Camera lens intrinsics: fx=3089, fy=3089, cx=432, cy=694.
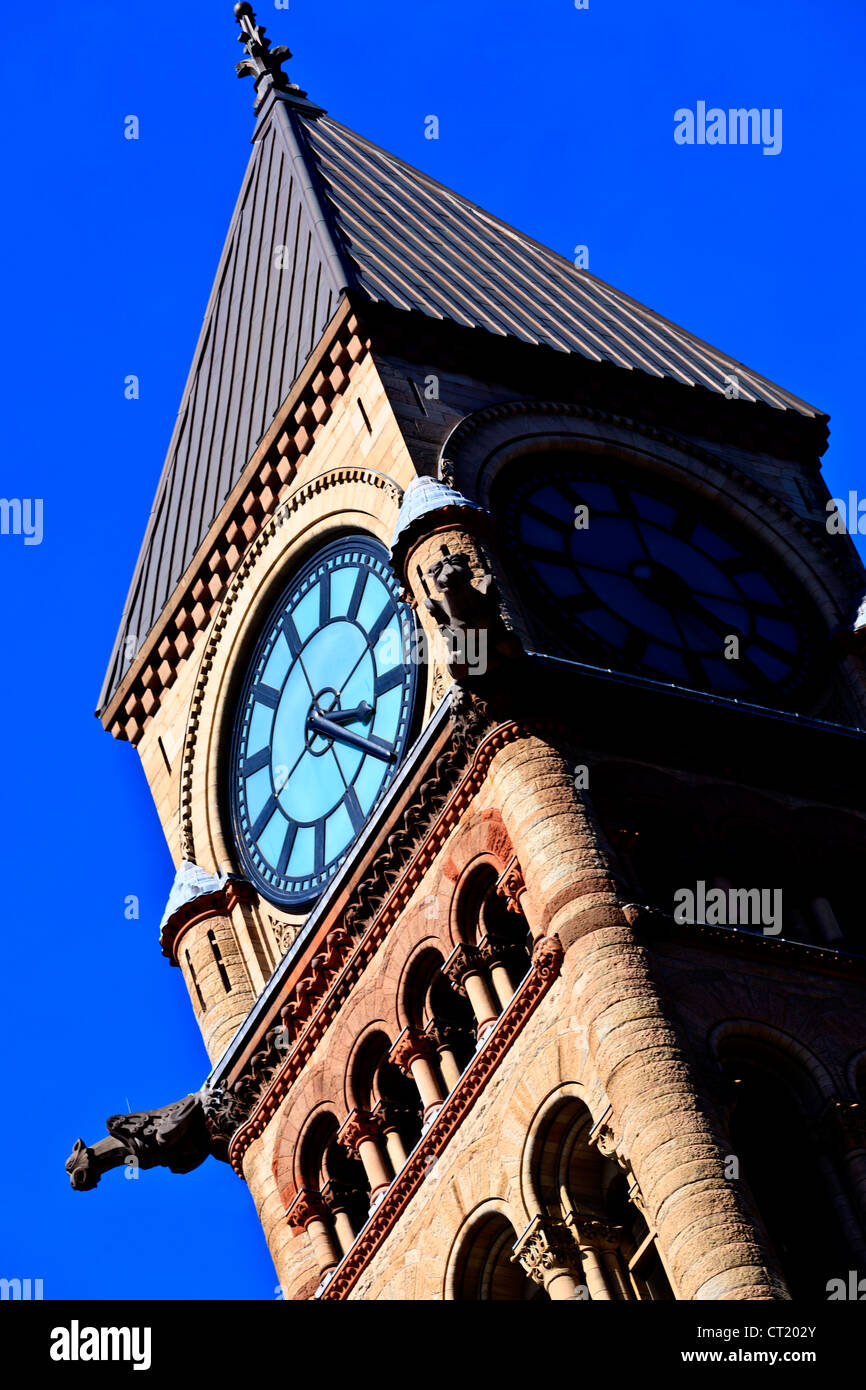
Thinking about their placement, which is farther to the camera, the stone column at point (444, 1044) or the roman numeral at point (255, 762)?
the roman numeral at point (255, 762)

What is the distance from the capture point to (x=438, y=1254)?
29.5 meters

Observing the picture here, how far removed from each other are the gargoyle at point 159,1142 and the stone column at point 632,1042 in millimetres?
6110

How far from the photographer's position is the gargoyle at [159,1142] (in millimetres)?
33656

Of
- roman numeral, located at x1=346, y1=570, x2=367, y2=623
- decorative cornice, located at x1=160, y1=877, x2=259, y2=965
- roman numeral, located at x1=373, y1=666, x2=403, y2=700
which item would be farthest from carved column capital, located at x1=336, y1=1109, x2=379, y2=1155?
roman numeral, located at x1=346, y1=570, x2=367, y2=623

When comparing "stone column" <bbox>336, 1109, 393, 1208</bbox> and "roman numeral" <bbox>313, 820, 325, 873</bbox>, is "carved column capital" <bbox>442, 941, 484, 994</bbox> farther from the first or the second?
"roman numeral" <bbox>313, 820, 325, 873</bbox>

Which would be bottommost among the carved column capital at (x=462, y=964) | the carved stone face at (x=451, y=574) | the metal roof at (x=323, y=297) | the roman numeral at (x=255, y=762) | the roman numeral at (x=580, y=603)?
the carved column capital at (x=462, y=964)

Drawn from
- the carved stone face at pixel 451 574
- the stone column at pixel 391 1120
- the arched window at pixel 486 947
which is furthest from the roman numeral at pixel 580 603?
the stone column at pixel 391 1120

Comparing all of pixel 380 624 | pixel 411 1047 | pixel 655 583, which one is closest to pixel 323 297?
pixel 380 624

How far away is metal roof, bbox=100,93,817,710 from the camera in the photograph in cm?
3747

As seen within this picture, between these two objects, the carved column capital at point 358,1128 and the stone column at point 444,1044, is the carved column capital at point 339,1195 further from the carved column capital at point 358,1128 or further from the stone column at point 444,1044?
the stone column at point 444,1044

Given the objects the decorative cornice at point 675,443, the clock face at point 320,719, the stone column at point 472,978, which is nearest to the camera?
the stone column at point 472,978

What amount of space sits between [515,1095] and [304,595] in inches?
352

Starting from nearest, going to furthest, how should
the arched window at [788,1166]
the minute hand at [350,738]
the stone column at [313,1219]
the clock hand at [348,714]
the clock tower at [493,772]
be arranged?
the arched window at [788,1166]
the clock tower at [493,772]
the stone column at [313,1219]
the minute hand at [350,738]
the clock hand at [348,714]

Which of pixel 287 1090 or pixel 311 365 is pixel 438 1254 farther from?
pixel 311 365
